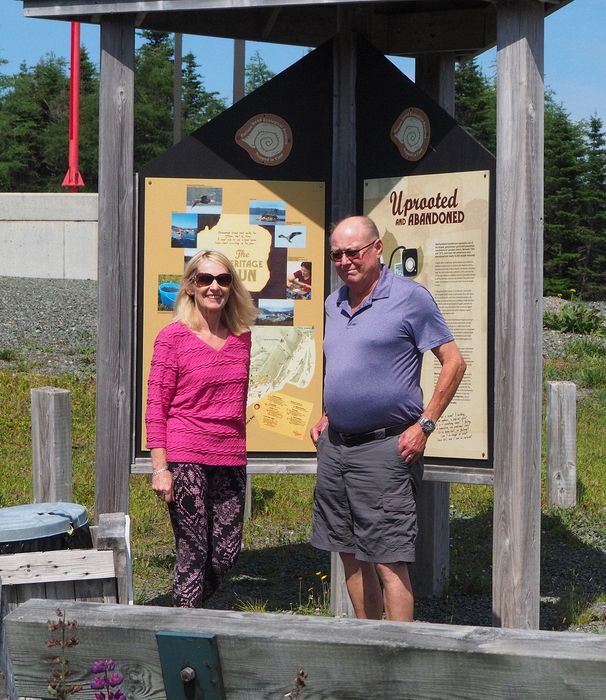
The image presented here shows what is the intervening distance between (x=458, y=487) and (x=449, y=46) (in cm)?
Answer: 453

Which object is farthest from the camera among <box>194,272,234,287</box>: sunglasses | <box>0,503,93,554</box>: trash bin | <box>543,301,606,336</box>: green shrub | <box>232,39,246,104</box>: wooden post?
<box>543,301,606,336</box>: green shrub

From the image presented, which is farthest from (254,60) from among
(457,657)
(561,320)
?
(457,657)

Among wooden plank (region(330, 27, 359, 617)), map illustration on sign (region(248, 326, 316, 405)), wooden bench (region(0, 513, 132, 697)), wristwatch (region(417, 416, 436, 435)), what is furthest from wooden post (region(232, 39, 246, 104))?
wooden bench (region(0, 513, 132, 697))

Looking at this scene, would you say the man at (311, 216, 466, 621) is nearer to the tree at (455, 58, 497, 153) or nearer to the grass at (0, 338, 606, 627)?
the grass at (0, 338, 606, 627)

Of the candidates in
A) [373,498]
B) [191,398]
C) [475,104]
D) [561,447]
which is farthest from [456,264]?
[475,104]

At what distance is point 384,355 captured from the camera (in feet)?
15.0

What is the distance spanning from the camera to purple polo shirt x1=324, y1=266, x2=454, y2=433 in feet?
15.0

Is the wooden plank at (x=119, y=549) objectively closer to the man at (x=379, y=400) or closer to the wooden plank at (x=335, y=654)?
the man at (x=379, y=400)

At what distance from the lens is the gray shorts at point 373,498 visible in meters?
4.64

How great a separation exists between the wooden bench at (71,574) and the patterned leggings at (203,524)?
74cm

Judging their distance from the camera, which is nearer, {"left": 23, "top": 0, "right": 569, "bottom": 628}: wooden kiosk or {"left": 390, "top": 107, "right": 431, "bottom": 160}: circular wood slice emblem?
{"left": 23, "top": 0, "right": 569, "bottom": 628}: wooden kiosk

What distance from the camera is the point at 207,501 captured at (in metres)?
5.02

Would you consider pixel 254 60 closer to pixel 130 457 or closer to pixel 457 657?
pixel 130 457

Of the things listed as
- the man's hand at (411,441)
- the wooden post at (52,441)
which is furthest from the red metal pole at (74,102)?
the man's hand at (411,441)
